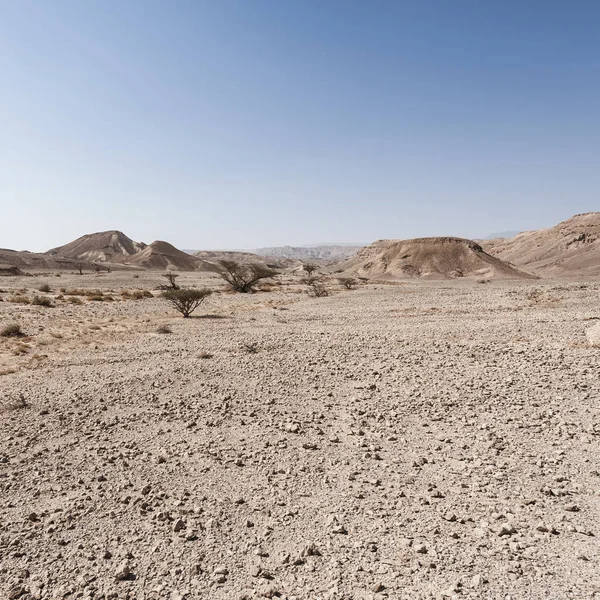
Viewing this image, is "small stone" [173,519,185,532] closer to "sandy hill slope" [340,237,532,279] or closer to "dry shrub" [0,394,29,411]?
"dry shrub" [0,394,29,411]

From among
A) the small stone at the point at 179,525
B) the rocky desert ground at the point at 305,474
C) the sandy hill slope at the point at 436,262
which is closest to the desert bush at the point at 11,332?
the rocky desert ground at the point at 305,474

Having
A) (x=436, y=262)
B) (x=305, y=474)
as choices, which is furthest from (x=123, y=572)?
(x=436, y=262)

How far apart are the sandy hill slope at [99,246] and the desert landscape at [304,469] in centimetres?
16077

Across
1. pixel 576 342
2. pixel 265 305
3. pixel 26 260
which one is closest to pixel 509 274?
pixel 265 305

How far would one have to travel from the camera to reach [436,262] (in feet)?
254

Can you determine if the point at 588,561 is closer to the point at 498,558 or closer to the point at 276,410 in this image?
the point at 498,558

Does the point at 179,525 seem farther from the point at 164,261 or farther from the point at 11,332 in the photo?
the point at 164,261

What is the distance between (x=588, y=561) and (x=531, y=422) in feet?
11.8

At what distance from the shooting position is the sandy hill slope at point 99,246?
16475 centimetres

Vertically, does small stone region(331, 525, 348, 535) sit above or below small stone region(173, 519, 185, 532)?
above

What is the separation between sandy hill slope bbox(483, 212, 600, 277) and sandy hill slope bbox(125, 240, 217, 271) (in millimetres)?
82354

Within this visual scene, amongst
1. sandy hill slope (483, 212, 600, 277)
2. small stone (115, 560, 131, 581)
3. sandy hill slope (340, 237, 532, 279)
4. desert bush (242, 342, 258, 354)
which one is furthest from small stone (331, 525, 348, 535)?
sandy hill slope (483, 212, 600, 277)

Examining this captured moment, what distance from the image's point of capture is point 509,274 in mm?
69312

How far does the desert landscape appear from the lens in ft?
14.1
